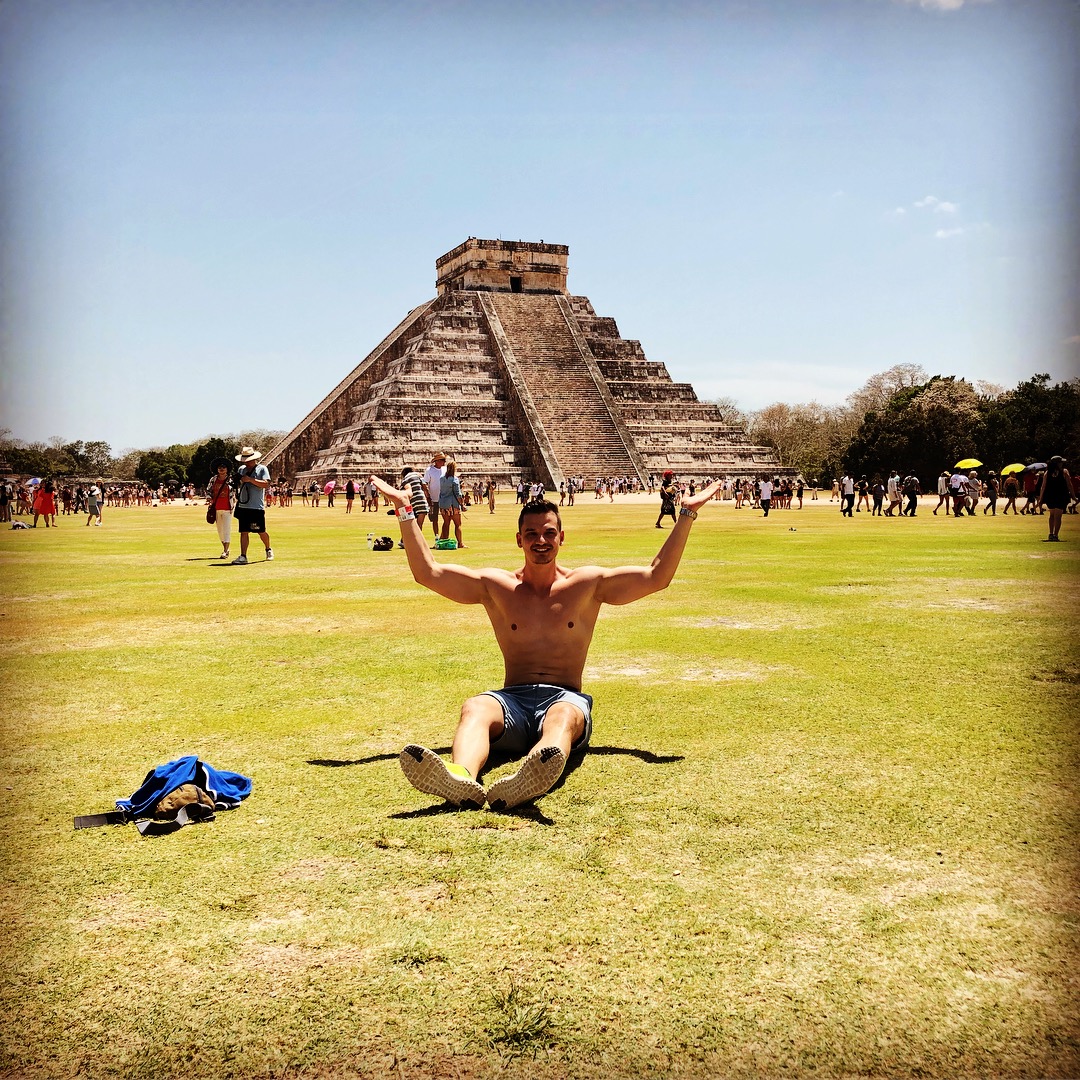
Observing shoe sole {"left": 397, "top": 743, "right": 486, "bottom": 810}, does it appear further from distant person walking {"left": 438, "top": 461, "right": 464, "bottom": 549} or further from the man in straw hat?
distant person walking {"left": 438, "top": 461, "right": 464, "bottom": 549}

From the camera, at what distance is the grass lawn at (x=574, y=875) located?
2.44 m

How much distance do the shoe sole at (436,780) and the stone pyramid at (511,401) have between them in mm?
49586

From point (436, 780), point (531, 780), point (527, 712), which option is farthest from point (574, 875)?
point (527, 712)

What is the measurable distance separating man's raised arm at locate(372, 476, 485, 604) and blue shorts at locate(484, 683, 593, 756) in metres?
0.54

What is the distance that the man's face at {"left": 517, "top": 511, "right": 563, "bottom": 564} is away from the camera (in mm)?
4742

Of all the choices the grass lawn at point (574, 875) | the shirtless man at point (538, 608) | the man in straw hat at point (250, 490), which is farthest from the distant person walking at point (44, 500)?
the shirtless man at point (538, 608)

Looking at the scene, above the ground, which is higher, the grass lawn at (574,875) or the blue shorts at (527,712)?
the blue shorts at (527,712)

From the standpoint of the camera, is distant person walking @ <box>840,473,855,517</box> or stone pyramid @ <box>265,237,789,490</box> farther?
stone pyramid @ <box>265,237,789,490</box>

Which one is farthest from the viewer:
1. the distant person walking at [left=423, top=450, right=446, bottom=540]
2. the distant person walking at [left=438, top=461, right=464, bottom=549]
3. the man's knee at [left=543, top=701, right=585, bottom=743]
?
the distant person walking at [left=423, top=450, right=446, bottom=540]

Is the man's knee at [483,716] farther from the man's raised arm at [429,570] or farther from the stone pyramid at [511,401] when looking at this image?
the stone pyramid at [511,401]

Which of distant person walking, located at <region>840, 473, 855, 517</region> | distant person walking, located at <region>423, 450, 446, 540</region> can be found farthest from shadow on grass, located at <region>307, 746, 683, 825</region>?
distant person walking, located at <region>840, 473, 855, 517</region>

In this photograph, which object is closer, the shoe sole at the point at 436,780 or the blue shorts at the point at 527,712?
the shoe sole at the point at 436,780

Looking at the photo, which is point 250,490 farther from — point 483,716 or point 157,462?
point 157,462

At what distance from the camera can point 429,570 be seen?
4852mm
